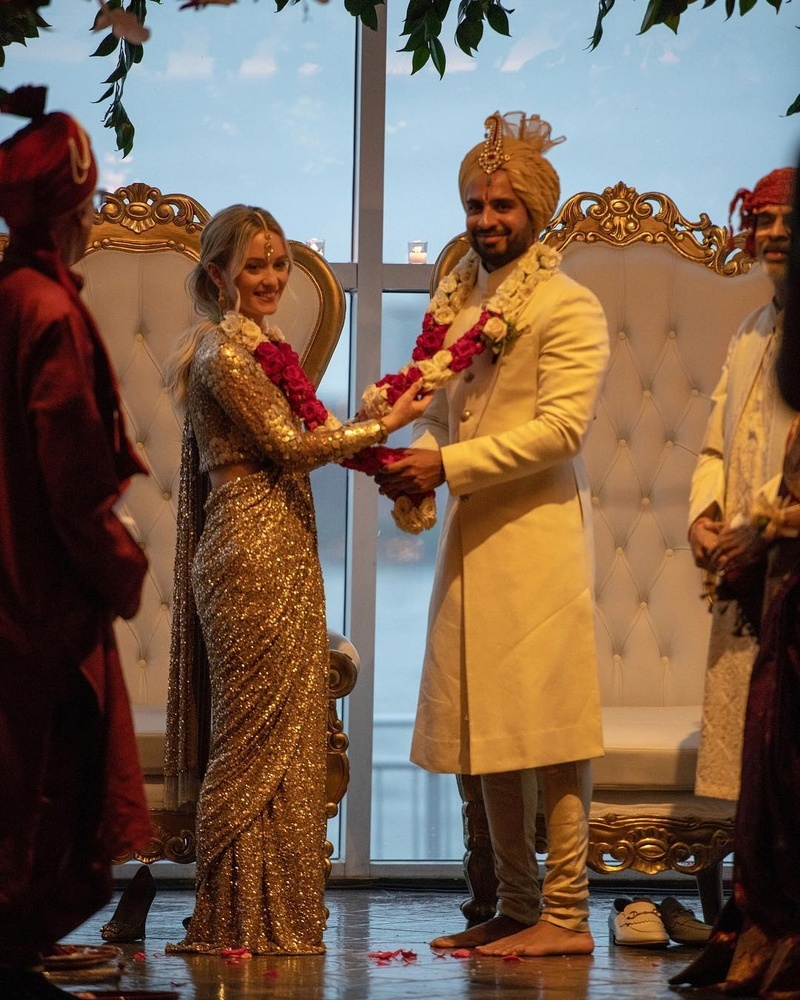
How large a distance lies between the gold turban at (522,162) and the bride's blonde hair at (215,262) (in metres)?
0.50

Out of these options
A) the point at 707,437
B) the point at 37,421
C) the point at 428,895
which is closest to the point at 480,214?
the point at 707,437

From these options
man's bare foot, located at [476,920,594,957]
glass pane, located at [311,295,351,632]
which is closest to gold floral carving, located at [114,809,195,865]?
man's bare foot, located at [476,920,594,957]

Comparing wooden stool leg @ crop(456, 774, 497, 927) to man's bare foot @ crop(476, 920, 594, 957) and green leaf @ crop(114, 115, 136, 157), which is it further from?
green leaf @ crop(114, 115, 136, 157)

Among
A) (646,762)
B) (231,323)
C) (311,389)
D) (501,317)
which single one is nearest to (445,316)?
(501,317)

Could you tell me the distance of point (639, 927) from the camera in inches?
142

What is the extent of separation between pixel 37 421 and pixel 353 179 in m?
3.00

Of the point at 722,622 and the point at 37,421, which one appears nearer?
the point at 37,421

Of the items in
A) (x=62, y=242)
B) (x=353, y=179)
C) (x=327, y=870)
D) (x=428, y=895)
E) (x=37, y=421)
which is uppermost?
(x=353, y=179)

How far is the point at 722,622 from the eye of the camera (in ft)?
10.9

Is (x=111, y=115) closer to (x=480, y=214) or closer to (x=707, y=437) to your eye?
(x=480, y=214)

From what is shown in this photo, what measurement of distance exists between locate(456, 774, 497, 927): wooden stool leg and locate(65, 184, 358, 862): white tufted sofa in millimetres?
968

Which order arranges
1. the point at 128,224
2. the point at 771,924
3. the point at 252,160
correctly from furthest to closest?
the point at 252,160 < the point at 128,224 < the point at 771,924

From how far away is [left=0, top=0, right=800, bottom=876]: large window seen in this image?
5.04 m

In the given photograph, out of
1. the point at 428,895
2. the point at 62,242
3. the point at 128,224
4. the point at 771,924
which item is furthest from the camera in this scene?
the point at 428,895
